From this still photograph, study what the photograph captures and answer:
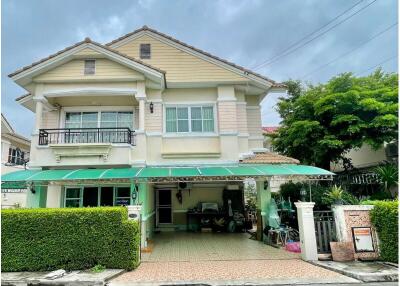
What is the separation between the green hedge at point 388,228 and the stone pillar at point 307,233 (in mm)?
2539

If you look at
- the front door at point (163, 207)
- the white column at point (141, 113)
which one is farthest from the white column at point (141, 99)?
the front door at point (163, 207)

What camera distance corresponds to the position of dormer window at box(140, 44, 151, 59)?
57.7ft

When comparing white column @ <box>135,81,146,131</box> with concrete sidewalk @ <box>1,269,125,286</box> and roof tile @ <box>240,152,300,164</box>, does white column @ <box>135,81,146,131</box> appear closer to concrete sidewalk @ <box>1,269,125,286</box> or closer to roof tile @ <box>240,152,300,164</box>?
roof tile @ <box>240,152,300,164</box>

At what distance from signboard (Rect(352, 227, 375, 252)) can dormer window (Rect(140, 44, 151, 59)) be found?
15.4m

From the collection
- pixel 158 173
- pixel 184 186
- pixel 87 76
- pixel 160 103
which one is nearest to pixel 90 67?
pixel 87 76

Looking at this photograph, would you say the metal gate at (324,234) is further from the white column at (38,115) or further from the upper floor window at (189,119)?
the white column at (38,115)

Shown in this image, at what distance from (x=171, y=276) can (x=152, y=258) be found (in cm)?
290

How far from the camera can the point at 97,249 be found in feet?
32.9

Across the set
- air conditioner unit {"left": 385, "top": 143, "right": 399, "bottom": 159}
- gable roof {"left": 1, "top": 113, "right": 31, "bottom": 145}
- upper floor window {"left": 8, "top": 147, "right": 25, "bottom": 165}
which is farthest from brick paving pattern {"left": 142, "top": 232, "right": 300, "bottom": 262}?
upper floor window {"left": 8, "top": 147, "right": 25, "bottom": 165}

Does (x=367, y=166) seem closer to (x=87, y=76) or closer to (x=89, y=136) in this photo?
(x=89, y=136)

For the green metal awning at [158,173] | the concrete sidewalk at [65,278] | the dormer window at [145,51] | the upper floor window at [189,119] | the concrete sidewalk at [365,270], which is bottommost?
the concrete sidewalk at [365,270]

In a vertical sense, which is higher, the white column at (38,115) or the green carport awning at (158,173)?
the white column at (38,115)

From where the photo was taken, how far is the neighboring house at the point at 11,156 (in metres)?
25.3

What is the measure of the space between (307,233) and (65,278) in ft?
31.3
